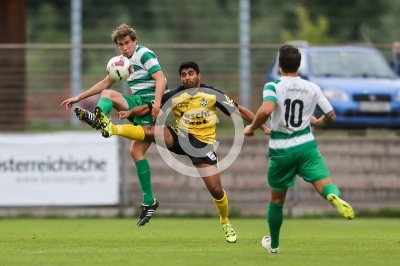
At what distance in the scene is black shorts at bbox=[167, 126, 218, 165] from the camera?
11398mm

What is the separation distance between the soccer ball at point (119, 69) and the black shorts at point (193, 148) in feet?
2.86

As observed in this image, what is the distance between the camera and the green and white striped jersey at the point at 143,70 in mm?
11586

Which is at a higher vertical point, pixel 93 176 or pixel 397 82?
pixel 397 82

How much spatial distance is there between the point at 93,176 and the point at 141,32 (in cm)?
1808

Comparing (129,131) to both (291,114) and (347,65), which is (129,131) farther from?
(347,65)

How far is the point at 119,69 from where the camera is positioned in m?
11.6

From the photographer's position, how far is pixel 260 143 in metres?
17.7

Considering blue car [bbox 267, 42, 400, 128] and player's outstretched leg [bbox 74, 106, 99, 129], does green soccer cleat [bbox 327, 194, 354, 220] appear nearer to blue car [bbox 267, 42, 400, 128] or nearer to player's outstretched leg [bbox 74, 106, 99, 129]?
player's outstretched leg [bbox 74, 106, 99, 129]

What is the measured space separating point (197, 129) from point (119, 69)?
115cm
